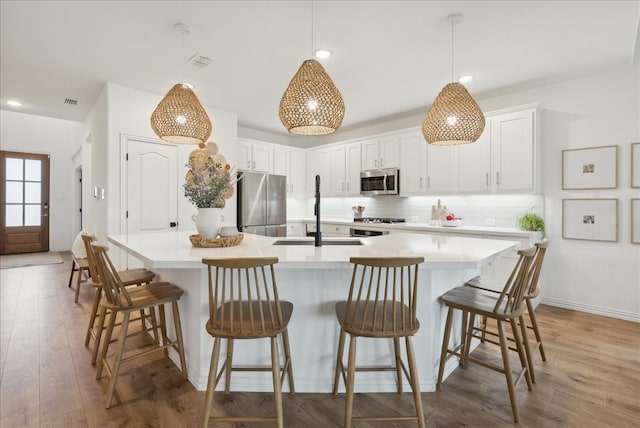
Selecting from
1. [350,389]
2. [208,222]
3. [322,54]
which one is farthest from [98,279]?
[322,54]

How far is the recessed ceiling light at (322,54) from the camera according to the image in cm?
308

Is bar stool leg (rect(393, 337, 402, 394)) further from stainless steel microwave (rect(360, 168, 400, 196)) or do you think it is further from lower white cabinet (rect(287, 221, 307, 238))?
lower white cabinet (rect(287, 221, 307, 238))

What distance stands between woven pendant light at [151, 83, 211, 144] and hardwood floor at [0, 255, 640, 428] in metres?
1.78

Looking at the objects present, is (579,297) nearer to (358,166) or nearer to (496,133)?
(496,133)

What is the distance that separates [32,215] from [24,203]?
1.05 feet

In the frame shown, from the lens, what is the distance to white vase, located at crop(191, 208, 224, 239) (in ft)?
7.64

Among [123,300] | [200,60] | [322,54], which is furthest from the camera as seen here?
[200,60]

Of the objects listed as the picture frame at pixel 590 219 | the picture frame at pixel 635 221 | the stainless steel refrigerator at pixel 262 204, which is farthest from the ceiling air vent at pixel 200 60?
the picture frame at pixel 635 221

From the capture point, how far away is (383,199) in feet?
18.5

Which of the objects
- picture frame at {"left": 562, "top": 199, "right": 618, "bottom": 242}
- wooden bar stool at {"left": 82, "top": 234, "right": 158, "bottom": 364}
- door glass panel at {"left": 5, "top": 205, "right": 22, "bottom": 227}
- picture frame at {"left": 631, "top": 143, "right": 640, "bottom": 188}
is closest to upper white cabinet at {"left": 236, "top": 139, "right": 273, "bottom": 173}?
wooden bar stool at {"left": 82, "top": 234, "right": 158, "bottom": 364}

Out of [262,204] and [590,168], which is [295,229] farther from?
[590,168]

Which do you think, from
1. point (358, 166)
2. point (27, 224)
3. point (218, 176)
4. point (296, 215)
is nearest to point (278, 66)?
point (218, 176)

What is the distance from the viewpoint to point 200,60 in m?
3.27

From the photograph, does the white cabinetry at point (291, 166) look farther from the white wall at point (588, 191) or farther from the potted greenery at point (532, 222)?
the potted greenery at point (532, 222)
